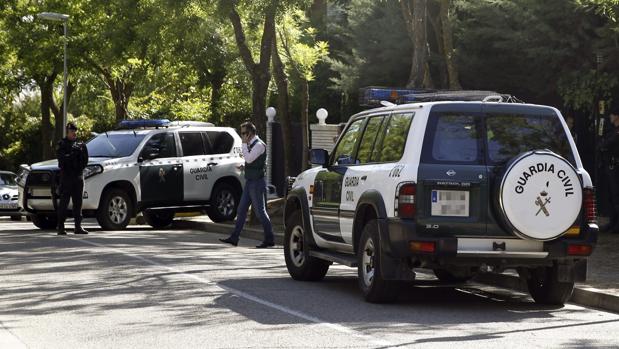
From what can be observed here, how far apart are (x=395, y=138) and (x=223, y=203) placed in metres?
13.3

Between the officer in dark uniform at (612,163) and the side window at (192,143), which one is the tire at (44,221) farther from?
the officer in dark uniform at (612,163)

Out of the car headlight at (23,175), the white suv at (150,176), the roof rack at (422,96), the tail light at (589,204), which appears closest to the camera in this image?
the tail light at (589,204)

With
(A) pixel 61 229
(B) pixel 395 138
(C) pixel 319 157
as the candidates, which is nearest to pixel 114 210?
(A) pixel 61 229

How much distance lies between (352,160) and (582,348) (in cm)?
425

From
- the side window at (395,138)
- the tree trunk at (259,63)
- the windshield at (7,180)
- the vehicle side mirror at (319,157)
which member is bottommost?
the windshield at (7,180)

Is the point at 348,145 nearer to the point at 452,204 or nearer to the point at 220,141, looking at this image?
the point at 452,204

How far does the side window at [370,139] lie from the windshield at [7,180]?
2356 centimetres

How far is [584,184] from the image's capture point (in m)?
11.3

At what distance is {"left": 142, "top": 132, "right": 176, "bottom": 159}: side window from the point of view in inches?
932

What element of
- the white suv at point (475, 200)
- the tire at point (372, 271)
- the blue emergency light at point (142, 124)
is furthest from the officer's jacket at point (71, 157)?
the tire at point (372, 271)

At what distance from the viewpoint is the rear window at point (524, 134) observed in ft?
37.5

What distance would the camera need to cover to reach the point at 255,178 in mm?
19016

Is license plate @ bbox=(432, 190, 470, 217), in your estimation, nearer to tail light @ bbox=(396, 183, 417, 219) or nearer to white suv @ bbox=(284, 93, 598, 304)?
white suv @ bbox=(284, 93, 598, 304)

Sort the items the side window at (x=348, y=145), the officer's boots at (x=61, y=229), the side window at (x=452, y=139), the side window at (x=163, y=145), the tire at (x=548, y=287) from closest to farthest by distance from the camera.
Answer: the side window at (x=452, y=139)
the tire at (x=548, y=287)
the side window at (x=348, y=145)
the officer's boots at (x=61, y=229)
the side window at (x=163, y=145)
